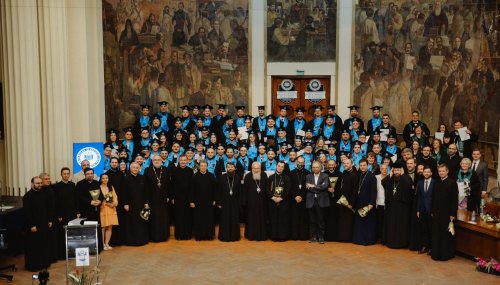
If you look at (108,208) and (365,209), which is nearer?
(108,208)

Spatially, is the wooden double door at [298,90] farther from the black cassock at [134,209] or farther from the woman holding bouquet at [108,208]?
the woman holding bouquet at [108,208]

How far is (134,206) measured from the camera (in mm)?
12188

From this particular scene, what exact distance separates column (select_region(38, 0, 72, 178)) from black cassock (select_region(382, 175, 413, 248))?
23.8ft

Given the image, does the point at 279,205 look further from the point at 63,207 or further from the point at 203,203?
the point at 63,207

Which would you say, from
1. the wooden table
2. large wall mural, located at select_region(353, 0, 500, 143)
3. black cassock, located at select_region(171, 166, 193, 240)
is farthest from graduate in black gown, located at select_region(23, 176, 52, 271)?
large wall mural, located at select_region(353, 0, 500, 143)

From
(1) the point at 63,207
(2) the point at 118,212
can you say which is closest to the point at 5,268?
(1) the point at 63,207

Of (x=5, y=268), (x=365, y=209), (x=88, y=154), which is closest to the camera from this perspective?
(x=5, y=268)

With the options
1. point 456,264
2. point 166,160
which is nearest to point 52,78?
point 166,160

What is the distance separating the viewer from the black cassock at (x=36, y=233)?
10.3 metres

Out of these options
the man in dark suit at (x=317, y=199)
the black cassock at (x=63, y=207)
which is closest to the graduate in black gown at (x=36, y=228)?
the black cassock at (x=63, y=207)

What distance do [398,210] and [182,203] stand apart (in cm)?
456

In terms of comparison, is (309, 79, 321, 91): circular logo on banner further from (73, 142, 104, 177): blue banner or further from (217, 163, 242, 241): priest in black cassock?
(73, 142, 104, 177): blue banner

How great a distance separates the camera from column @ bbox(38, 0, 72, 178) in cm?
1294

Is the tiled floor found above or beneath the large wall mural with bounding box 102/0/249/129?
beneath
